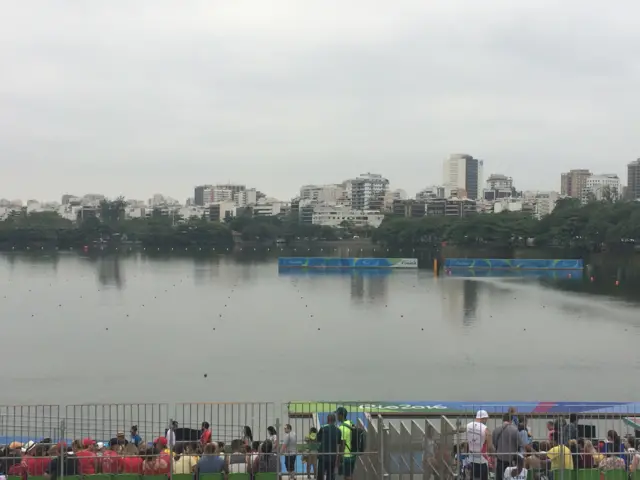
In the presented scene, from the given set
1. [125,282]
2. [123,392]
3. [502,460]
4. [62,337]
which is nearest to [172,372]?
[123,392]

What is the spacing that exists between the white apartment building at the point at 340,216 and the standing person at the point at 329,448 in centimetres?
13493

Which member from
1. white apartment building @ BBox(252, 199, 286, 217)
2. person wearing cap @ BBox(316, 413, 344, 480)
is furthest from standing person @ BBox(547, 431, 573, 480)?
white apartment building @ BBox(252, 199, 286, 217)

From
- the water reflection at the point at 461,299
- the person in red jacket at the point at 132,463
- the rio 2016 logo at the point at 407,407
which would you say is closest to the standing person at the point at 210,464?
the person in red jacket at the point at 132,463

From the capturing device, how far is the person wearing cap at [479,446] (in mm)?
6688

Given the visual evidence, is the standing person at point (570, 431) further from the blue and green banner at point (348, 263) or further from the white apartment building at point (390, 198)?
the white apartment building at point (390, 198)

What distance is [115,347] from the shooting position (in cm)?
2211

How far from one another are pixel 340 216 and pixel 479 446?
141843mm

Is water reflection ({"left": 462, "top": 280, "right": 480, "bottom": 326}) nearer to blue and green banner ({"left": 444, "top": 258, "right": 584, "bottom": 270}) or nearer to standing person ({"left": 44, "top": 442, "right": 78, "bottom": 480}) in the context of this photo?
blue and green banner ({"left": 444, "top": 258, "right": 584, "bottom": 270})

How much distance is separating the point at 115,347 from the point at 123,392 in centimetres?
590

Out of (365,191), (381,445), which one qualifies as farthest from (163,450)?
(365,191)

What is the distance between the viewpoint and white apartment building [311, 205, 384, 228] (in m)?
145

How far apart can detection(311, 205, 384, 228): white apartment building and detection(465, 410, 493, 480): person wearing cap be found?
135293mm

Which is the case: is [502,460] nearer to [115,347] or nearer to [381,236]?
[115,347]

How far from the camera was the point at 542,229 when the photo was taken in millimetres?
80750
